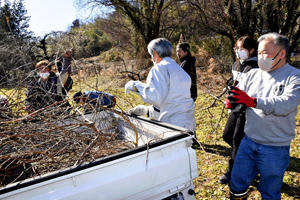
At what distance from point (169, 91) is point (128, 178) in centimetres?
134

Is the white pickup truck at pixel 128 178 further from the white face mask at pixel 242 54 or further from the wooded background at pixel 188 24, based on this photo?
the wooded background at pixel 188 24

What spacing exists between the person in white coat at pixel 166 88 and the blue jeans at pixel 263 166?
2.87ft

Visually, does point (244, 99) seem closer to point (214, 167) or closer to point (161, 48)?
point (161, 48)

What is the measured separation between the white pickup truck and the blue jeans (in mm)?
577

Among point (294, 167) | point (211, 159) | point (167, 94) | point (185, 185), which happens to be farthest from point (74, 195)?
point (294, 167)

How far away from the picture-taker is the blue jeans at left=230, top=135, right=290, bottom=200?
6.95 ft

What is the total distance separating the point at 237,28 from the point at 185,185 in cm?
973

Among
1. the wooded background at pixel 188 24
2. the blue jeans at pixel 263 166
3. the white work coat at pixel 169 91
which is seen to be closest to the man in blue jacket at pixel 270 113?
the blue jeans at pixel 263 166

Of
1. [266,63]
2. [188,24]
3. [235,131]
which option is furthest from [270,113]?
[188,24]

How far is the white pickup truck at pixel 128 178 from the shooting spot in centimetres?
153

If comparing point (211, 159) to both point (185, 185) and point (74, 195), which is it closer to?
point (185, 185)

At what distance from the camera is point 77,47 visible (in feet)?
11.5

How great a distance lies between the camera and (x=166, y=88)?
2.75 m

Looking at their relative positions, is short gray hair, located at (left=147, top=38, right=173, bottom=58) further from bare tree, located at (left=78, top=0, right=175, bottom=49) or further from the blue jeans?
bare tree, located at (left=78, top=0, right=175, bottom=49)
